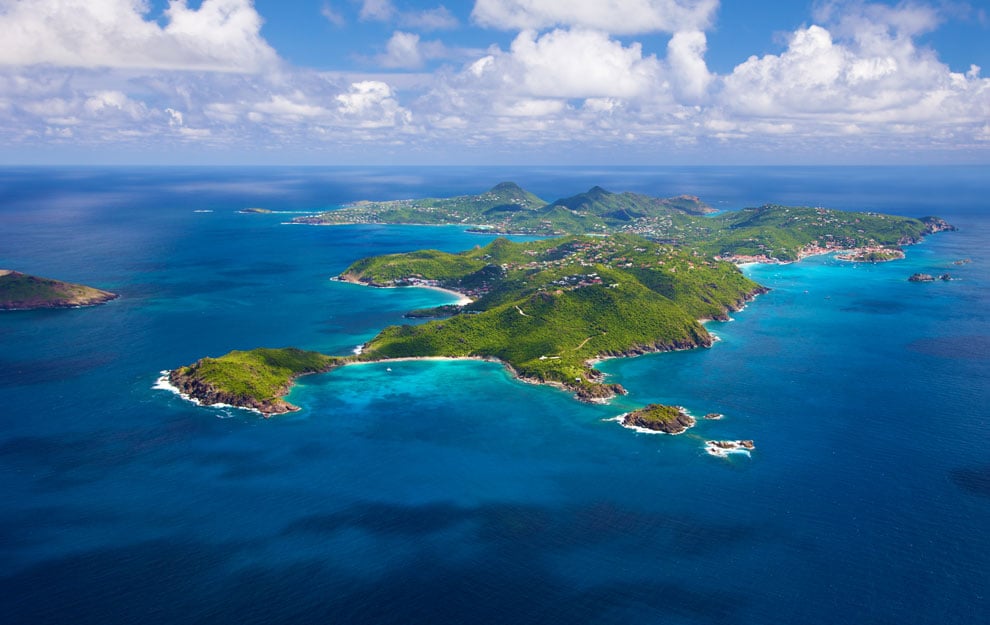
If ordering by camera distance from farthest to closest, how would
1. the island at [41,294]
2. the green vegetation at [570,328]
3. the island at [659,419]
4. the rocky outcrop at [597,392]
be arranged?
1. the island at [41,294]
2. the green vegetation at [570,328]
3. the rocky outcrop at [597,392]
4. the island at [659,419]

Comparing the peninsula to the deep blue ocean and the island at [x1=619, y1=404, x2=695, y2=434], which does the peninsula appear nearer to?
the deep blue ocean

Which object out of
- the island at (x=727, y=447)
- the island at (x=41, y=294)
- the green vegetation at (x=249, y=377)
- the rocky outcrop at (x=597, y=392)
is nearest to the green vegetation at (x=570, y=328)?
the rocky outcrop at (x=597, y=392)

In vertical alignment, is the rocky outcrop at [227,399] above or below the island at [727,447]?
below

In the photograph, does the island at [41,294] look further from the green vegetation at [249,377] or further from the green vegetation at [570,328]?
the green vegetation at [570,328]

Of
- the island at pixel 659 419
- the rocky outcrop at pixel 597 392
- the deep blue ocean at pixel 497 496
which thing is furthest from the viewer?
the rocky outcrop at pixel 597 392

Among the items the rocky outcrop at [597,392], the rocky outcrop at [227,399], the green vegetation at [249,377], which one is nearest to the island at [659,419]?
the rocky outcrop at [597,392]

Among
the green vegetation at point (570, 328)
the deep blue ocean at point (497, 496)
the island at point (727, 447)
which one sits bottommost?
the deep blue ocean at point (497, 496)

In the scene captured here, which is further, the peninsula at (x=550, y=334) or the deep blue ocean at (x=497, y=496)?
the peninsula at (x=550, y=334)

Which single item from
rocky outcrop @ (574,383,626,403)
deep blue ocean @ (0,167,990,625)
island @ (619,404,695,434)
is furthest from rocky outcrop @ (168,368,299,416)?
island @ (619,404,695,434)

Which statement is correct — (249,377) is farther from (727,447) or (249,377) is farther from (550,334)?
(727,447)

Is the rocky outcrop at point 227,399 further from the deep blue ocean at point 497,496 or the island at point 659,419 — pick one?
the island at point 659,419
